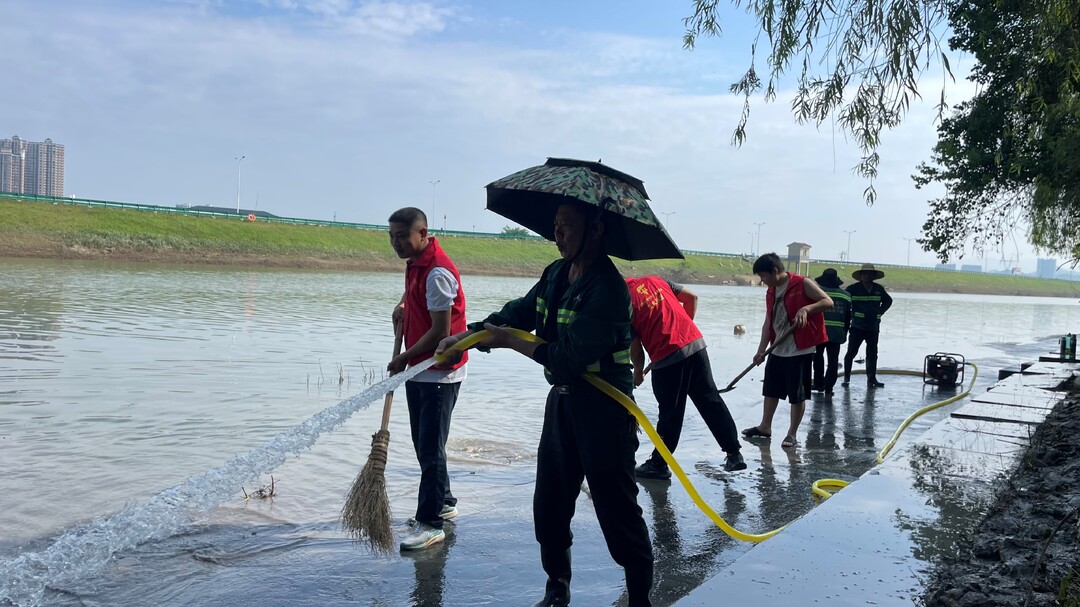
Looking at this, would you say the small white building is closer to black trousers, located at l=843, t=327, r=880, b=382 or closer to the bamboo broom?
black trousers, located at l=843, t=327, r=880, b=382

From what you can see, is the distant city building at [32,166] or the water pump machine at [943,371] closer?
the water pump machine at [943,371]

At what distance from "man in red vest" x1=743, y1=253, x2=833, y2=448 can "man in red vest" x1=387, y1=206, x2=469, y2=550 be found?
4.23m

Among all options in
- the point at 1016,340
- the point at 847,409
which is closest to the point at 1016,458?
the point at 847,409

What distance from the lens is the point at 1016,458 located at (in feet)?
19.7

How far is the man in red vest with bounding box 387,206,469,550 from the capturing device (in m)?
5.06

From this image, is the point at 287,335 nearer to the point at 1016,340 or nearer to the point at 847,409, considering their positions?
the point at 847,409

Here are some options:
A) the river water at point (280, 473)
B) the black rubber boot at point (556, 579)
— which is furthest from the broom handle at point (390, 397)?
the black rubber boot at point (556, 579)

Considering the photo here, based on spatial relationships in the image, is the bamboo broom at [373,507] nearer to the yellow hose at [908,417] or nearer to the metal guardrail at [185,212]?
the yellow hose at [908,417]

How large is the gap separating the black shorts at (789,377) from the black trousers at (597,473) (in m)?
5.10

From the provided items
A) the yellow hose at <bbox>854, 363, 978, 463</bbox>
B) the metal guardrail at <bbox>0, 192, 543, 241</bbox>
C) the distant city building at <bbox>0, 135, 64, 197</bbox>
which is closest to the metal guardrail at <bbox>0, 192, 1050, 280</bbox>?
the metal guardrail at <bbox>0, 192, 543, 241</bbox>

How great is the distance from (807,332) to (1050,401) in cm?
271

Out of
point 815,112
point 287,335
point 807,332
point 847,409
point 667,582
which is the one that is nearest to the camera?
point 667,582

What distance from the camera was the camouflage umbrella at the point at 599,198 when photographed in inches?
139

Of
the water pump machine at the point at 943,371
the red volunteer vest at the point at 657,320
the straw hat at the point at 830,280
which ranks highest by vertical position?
the straw hat at the point at 830,280
